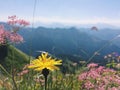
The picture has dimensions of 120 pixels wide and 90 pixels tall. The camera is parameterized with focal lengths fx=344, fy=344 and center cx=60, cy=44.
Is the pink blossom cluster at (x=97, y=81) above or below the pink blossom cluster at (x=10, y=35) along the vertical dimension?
below

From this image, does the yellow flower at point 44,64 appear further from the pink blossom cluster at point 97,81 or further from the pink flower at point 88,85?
the pink flower at point 88,85

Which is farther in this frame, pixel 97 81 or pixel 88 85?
pixel 97 81

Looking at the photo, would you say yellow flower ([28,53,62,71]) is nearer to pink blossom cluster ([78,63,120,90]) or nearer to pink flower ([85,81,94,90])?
pink blossom cluster ([78,63,120,90])

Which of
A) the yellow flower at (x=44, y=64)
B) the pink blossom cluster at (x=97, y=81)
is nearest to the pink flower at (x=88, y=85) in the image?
the pink blossom cluster at (x=97, y=81)

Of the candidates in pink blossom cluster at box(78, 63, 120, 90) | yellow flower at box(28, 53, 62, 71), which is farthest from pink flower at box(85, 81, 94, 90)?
yellow flower at box(28, 53, 62, 71)

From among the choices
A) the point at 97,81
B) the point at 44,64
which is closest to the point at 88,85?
the point at 97,81

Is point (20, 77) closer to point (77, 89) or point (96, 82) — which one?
point (77, 89)

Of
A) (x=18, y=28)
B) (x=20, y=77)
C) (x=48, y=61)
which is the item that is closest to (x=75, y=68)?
(x=20, y=77)

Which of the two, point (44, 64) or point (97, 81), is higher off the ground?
point (44, 64)

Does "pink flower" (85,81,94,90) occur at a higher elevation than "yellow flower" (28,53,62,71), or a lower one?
lower

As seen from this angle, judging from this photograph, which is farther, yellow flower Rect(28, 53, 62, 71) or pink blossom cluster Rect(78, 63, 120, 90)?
pink blossom cluster Rect(78, 63, 120, 90)

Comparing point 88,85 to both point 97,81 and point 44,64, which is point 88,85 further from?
point 44,64

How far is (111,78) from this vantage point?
6289mm

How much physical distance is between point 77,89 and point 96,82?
51 cm
